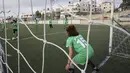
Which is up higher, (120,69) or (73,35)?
(73,35)

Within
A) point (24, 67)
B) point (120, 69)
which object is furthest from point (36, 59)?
point (120, 69)

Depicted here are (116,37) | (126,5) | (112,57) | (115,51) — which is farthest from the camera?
(126,5)

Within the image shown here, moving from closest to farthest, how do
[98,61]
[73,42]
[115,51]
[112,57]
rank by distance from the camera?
[73,42]
[98,61]
[112,57]
[115,51]

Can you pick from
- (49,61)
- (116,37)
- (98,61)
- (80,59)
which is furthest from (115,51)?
(80,59)

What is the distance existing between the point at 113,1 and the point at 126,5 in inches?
120

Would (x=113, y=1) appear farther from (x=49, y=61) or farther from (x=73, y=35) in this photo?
(x=73, y=35)

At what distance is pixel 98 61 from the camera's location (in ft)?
24.4

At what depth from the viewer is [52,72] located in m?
6.12

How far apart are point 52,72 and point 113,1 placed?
420cm

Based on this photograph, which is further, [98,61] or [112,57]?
Answer: [112,57]

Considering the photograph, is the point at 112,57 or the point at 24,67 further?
the point at 112,57

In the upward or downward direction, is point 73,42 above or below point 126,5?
below

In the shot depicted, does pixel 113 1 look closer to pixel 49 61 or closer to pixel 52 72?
pixel 49 61

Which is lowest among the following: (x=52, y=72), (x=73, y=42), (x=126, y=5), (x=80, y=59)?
(x=52, y=72)
